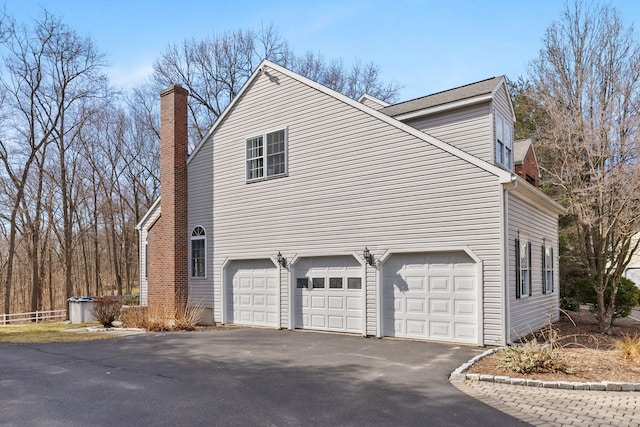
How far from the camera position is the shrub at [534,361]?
741 cm

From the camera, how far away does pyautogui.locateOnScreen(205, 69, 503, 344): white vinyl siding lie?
10344 millimetres

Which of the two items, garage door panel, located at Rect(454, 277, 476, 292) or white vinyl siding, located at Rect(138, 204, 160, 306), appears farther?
white vinyl siding, located at Rect(138, 204, 160, 306)

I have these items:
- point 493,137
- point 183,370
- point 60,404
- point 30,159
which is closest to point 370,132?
point 493,137

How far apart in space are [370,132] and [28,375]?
924cm

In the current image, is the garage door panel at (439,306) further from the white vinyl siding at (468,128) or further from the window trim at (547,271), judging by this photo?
the window trim at (547,271)

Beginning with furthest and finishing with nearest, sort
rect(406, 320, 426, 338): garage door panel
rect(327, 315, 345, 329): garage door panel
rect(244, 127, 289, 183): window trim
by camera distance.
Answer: rect(244, 127, 289, 183): window trim → rect(327, 315, 345, 329): garage door panel → rect(406, 320, 426, 338): garage door panel

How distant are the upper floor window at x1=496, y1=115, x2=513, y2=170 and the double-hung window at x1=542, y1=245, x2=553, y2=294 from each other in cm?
299

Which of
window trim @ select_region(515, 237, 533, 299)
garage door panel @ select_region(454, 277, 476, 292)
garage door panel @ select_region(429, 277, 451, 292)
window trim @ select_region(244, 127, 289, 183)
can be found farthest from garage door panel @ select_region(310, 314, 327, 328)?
window trim @ select_region(515, 237, 533, 299)

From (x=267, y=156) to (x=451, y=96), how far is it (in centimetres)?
589

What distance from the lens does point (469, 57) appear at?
40.6 ft

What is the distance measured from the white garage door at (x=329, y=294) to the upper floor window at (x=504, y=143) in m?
5.26

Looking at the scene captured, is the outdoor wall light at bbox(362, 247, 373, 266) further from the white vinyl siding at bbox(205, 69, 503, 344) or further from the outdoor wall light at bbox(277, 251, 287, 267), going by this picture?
the outdoor wall light at bbox(277, 251, 287, 267)

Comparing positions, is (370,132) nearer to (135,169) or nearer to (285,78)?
(285,78)

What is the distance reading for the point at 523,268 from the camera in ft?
37.3
